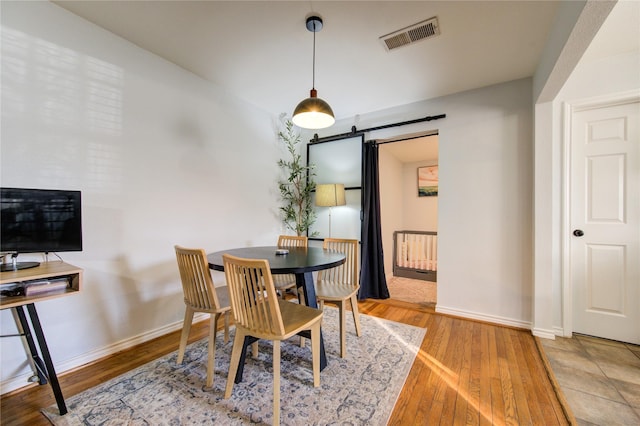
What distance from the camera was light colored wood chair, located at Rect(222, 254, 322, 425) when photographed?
1402mm

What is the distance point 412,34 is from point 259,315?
7.67 feet

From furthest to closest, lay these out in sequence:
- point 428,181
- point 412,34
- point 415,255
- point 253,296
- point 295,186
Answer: point 428,181 < point 415,255 < point 295,186 < point 412,34 < point 253,296

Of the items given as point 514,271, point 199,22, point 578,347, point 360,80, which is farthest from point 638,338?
point 199,22

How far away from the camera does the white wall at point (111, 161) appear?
1.75m

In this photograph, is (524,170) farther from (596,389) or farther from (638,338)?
(596,389)

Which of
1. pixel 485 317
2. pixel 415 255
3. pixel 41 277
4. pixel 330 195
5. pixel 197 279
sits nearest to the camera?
pixel 41 277

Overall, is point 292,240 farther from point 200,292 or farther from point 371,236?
point 200,292

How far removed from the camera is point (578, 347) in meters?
2.24

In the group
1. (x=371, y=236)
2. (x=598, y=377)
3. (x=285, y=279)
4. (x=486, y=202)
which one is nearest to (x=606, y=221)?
(x=486, y=202)

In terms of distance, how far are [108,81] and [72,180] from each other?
856 millimetres

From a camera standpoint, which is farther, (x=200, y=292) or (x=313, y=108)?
(x=313, y=108)

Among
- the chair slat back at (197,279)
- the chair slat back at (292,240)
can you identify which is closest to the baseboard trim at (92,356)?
the chair slat back at (197,279)

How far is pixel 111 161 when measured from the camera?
2.14m

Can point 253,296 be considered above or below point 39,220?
below
